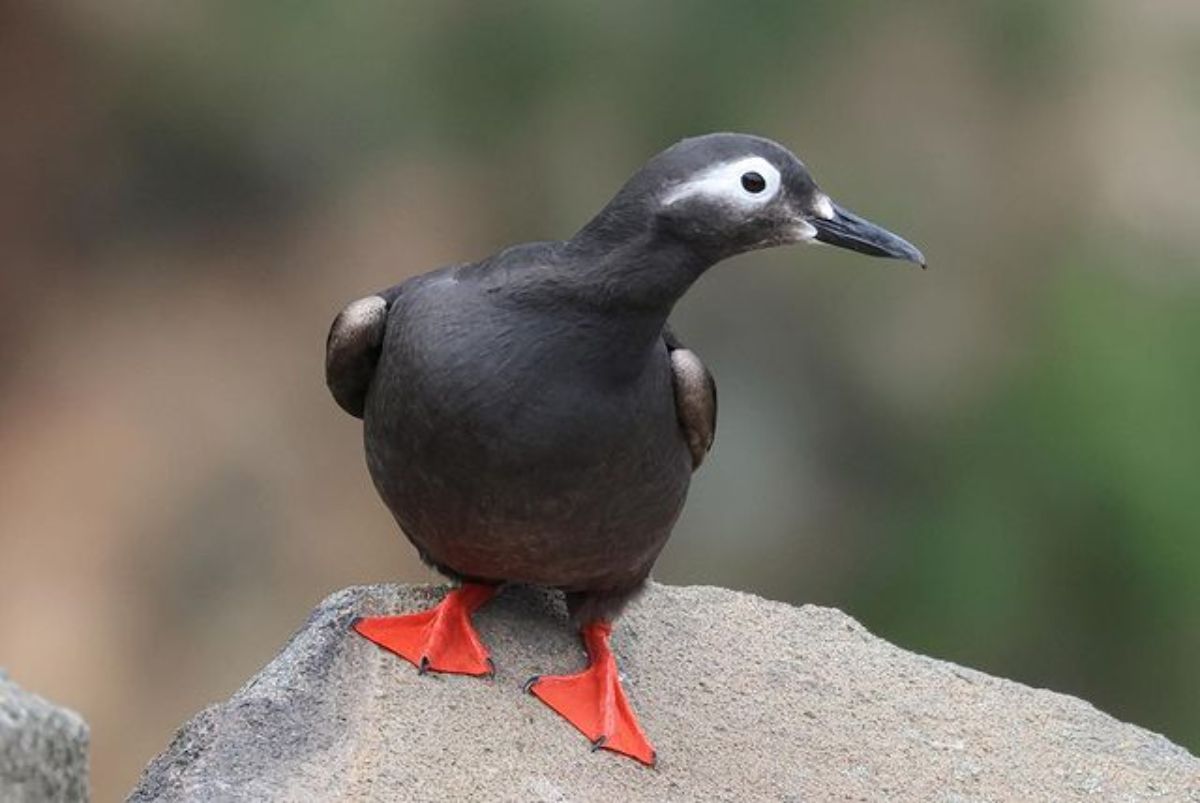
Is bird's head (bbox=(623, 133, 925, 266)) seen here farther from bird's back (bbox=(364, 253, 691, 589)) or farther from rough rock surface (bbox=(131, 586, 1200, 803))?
rough rock surface (bbox=(131, 586, 1200, 803))

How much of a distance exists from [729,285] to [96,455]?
269 centimetres

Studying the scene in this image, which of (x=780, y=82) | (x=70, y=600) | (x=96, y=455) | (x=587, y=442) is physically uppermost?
(x=780, y=82)

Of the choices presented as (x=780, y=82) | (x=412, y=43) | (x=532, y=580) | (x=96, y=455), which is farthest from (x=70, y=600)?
(x=532, y=580)

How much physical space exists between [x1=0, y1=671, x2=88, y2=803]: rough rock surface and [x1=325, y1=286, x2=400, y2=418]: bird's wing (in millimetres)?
1371

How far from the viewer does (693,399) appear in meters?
4.28

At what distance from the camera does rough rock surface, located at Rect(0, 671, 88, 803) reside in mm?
3002

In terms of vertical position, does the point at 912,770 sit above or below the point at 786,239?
below

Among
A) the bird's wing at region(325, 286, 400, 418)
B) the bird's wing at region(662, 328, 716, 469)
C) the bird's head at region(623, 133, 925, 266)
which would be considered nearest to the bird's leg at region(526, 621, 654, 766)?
the bird's wing at region(662, 328, 716, 469)

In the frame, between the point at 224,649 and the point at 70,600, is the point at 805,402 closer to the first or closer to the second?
the point at 224,649

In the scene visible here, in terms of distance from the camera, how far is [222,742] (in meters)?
3.96

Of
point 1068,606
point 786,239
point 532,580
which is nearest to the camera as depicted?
point 786,239

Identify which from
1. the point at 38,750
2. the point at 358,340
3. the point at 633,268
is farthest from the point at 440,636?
the point at 38,750

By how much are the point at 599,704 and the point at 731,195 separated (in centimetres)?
123

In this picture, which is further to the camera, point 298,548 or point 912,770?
point 298,548
